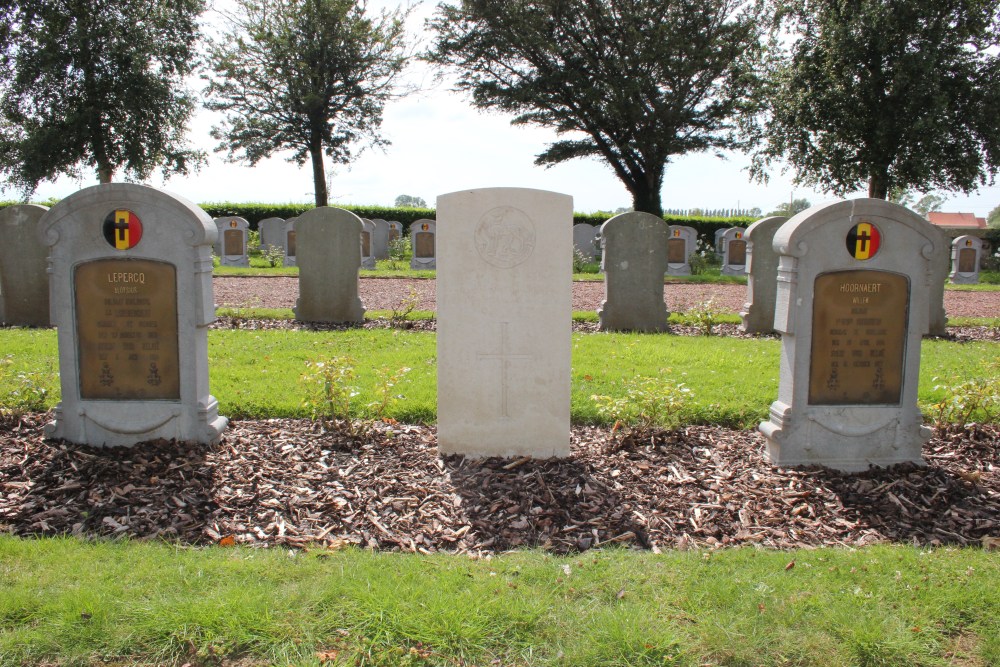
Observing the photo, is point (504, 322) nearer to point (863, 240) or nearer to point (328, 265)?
point (863, 240)

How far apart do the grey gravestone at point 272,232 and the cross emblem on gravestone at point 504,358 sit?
22.7 metres

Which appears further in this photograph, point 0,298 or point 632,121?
point 632,121

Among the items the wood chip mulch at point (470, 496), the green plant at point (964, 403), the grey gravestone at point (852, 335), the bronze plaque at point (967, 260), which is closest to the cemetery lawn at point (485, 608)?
the wood chip mulch at point (470, 496)

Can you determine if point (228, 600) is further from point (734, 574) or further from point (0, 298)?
point (0, 298)

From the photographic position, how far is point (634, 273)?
11273mm

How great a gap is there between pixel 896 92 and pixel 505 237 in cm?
2192

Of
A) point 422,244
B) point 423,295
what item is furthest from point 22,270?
point 422,244

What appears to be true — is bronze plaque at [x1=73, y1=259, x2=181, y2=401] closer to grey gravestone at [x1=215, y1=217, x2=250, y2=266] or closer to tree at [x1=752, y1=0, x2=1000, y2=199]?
grey gravestone at [x1=215, y1=217, x2=250, y2=266]

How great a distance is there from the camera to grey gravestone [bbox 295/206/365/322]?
37.1ft

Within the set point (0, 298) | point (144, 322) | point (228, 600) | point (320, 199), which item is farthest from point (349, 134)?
point (228, 600)

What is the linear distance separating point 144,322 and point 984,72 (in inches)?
1028

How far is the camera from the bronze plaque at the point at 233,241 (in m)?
22.8

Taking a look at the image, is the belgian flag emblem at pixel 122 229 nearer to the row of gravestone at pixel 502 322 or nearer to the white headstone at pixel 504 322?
the row of gravestone at pixel 502 322

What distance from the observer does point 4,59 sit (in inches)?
979
